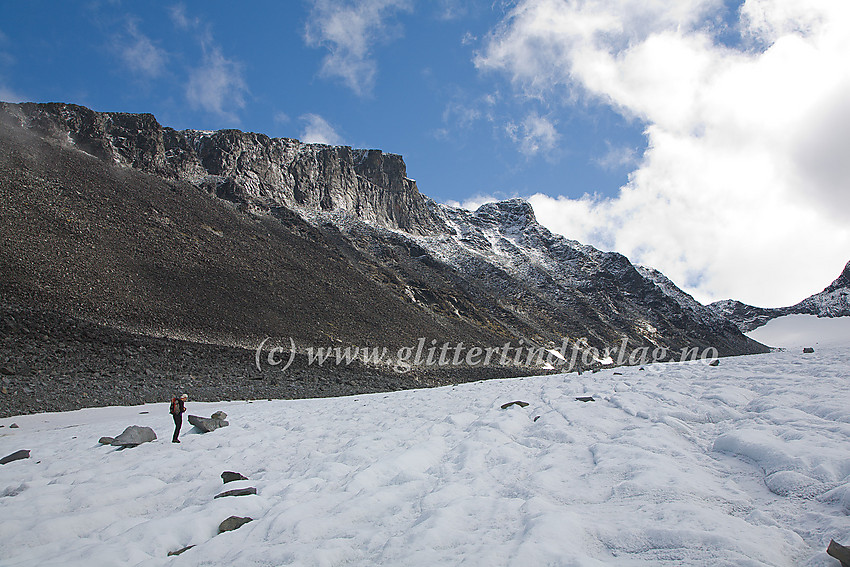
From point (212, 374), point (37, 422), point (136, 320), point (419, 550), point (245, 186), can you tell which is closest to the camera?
point (419, 550)

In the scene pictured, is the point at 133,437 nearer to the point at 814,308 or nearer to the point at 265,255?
the point at 265,255

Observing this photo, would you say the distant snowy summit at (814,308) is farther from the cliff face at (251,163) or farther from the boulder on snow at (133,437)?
the boulder on snow at (133,437)

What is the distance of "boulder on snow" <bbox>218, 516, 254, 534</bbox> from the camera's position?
17.5ft

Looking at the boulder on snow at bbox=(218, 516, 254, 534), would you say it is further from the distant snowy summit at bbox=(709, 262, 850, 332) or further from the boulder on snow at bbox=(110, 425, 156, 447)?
the distant snowy summit at bbox=(709, 262, 850, 332)

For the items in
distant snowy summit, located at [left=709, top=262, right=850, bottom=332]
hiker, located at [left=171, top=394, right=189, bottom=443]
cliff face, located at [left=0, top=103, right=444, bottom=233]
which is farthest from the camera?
distant snowy summit, located at [left=709, top=262, right=850, bottom=332]

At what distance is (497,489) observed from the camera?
558cm

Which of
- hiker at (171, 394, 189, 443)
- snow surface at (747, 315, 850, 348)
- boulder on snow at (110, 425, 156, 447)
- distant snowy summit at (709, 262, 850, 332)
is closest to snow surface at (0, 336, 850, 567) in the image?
boulder on snow at (110, 425, 156, 447)

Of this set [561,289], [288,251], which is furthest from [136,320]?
[561,289]

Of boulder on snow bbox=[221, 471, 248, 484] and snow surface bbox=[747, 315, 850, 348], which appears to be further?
snow surface bbox=[747, 315, 850, 348]

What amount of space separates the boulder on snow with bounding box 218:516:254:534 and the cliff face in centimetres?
6102

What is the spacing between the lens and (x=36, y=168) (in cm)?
4006

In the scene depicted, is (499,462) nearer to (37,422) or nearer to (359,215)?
(37,422)

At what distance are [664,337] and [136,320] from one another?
93.1 m

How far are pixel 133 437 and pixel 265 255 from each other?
4003cm
